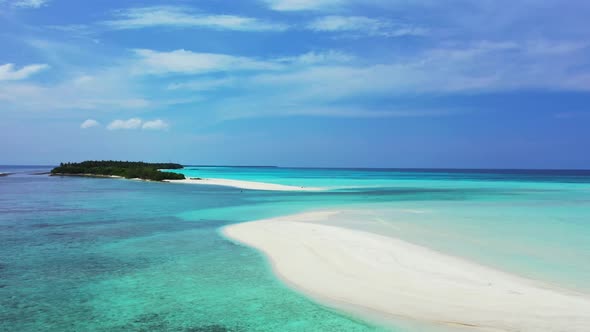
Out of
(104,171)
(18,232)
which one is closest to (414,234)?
(18,232)

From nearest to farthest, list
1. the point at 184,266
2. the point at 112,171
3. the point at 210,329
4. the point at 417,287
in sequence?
the point at 210,329 < the point at 417,287 < the point at 184,266 < the point at 112,171

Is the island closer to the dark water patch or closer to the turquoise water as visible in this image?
the turquoise water

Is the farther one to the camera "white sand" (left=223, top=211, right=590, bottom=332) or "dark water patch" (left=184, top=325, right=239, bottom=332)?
"white sand" (left=223, top=211, right=590, bottom=332)

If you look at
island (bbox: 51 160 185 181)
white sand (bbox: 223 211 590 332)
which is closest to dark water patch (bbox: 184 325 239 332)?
white sand (bbox: 223 211 590 332)

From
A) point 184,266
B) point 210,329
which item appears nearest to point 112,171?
point 184,266

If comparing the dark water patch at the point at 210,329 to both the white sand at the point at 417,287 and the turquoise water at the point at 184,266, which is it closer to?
the turquoise water at the point at 184,266

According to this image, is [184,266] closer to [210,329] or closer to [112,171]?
[210,329]

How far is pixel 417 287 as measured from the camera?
8297 millimetres

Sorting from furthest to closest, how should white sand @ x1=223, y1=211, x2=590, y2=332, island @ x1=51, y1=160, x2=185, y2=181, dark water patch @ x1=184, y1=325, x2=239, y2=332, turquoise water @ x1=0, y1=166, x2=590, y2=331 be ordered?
island @ x1=51, y1=160, x2=185, y2=181 < turquoise water @ x1=0, y1=166, x2=590, y2=331 < white sand @ x1=223, y1=211, x2=590, y2=332 < dark water patch @ x1=184, y1=325, x2=239, y2=332

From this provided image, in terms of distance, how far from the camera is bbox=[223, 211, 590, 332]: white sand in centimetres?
676

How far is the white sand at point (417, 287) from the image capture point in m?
6.76

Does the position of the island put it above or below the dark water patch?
above

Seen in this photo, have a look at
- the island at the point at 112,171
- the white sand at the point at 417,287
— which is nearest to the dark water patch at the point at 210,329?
the white sand at the point at 417,287

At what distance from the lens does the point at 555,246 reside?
12.5 meters
